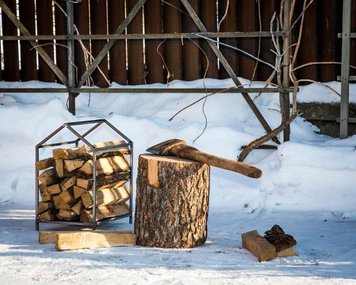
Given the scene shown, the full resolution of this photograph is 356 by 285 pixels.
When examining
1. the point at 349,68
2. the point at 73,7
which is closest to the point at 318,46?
the point at 349,68

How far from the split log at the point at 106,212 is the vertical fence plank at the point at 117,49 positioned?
364cm

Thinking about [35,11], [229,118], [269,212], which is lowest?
[269,212]

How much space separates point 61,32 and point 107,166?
4.34 metres

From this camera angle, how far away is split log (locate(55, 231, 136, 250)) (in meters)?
7.34

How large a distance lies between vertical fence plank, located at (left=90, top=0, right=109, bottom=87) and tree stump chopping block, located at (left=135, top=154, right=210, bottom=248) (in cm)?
459

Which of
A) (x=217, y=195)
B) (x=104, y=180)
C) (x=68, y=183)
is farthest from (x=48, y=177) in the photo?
(x=217, y=195)

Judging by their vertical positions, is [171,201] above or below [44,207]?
above

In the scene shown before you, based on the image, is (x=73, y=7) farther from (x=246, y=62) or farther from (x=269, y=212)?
(x=269, y=212)

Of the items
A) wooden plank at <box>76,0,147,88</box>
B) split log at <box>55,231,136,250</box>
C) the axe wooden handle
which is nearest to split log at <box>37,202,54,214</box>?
split log at <box>55,231,136,250</box>

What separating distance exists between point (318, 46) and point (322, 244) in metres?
4.10

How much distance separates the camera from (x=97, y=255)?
7.18 metres

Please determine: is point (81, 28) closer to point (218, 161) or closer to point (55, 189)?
point (55, 189)

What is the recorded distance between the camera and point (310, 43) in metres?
11.0

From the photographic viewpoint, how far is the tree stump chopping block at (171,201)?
24.2ft
